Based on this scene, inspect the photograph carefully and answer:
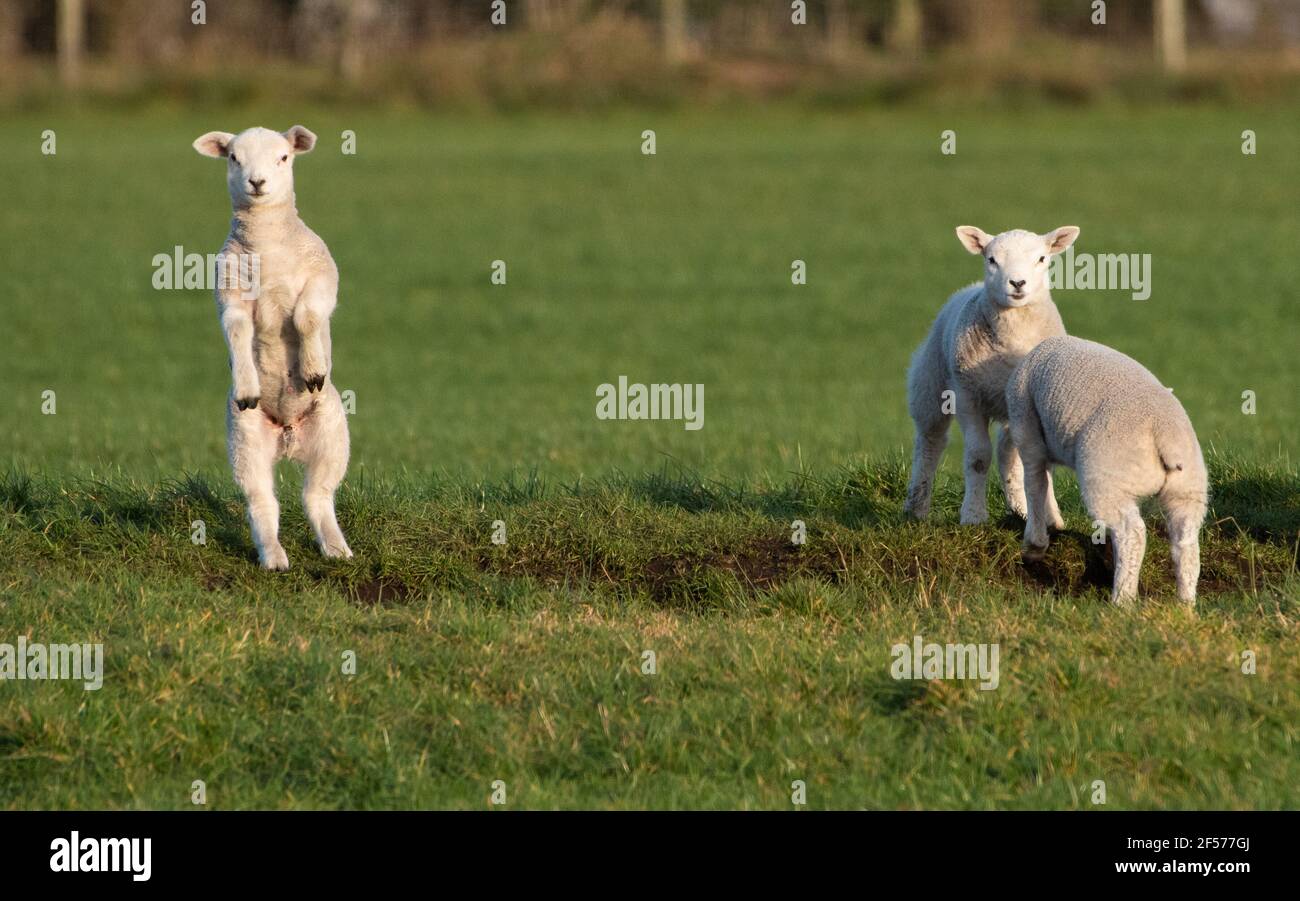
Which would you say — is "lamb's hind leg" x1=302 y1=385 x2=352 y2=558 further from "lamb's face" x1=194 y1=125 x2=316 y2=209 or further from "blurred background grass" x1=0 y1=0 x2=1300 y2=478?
"blurred background grass" x1=0 y1=0 x2=1300 y2=478

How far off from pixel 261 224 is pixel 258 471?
108 cm

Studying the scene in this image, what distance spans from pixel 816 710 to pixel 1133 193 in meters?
23.7

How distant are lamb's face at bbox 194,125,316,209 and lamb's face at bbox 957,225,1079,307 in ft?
10.1

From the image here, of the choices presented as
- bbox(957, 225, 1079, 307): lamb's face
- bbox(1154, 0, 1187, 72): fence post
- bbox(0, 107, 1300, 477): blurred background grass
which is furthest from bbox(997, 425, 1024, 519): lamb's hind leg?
bbox(1154, 0, 1187, 72): fence post

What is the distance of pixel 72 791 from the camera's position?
641 centimetres

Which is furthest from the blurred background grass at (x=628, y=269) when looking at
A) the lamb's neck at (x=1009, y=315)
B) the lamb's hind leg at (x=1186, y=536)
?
the lamb's hind leg at (x=1186, y=536)

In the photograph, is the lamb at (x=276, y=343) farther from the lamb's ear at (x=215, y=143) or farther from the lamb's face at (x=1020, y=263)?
the lamb's face at (x=1020, y=263)

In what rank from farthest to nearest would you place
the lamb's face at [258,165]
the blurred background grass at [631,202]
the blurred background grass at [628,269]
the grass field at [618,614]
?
1. the blurred background grass at [631,202]
2. the blurred background grass at [628,269]
3. the lamb's face at [258,165]
4. the grass field at [618,614]

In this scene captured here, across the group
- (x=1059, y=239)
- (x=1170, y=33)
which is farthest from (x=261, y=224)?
(x=1170, y=33)

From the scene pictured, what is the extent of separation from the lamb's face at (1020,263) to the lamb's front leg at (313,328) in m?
2.94

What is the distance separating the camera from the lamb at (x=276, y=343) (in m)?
8.01

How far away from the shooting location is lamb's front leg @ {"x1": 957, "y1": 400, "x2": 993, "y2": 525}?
343 inches
